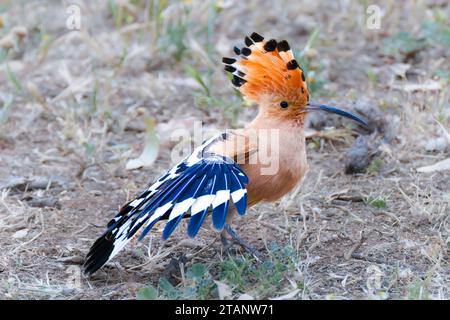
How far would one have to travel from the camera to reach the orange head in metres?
3.25

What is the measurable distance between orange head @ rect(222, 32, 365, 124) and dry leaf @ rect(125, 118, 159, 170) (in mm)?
949

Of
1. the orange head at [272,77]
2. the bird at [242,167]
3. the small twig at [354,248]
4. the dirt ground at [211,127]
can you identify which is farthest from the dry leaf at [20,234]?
the small twig at [354,248]

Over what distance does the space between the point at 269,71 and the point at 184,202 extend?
70 cm

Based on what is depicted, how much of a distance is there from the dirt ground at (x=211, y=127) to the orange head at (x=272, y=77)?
535 millimetres

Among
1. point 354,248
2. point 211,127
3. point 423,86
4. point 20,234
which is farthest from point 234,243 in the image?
point 423,86

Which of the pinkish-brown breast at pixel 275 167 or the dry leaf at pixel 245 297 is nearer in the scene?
the dry leaf at pixel 245 297

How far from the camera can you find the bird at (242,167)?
2912 mm

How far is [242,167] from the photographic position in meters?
3.19

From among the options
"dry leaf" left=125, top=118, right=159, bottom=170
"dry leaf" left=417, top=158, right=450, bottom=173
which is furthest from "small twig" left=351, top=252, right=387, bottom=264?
"dry leaf" left=125, top=118, right=159, bottom=170

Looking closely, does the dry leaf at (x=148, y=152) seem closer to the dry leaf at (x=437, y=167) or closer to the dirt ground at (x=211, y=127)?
the dirt ground at (x=211, y=127)

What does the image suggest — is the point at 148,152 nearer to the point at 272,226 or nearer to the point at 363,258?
the point at 272,226

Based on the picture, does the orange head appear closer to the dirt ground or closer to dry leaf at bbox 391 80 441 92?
the dirt ground
